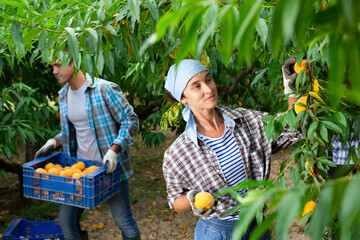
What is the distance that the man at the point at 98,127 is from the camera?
3031mm

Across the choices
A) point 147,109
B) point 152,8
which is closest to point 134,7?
point 152,8

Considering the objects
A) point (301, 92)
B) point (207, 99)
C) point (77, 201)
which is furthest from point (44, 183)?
point (301, 92)

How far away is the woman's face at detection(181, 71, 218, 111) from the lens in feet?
6.56

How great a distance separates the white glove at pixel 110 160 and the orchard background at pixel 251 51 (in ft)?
2.11

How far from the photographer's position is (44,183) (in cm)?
289

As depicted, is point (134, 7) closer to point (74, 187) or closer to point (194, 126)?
point (194, 126)

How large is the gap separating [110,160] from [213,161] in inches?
41.1

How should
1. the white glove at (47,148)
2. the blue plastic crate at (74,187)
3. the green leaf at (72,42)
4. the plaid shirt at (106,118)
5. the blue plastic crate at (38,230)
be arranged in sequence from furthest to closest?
the blue plastic crate at (38,230) < the white glove at (47,148) < the plaid shirt at (106,118) < the blue plastic crate at (74,187) < the green leaf at (72,42)

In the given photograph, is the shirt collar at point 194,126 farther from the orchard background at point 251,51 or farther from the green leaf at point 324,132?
the green leaf at point 324,132

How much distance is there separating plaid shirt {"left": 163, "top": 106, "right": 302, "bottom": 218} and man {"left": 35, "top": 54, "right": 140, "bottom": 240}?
3.34 feet

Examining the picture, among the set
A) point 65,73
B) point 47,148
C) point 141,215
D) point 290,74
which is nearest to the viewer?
point 290,74

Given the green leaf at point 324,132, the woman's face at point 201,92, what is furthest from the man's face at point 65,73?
the green leaf at point 324,132

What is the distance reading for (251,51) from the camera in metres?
0.76

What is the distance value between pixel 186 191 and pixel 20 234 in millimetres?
1961
